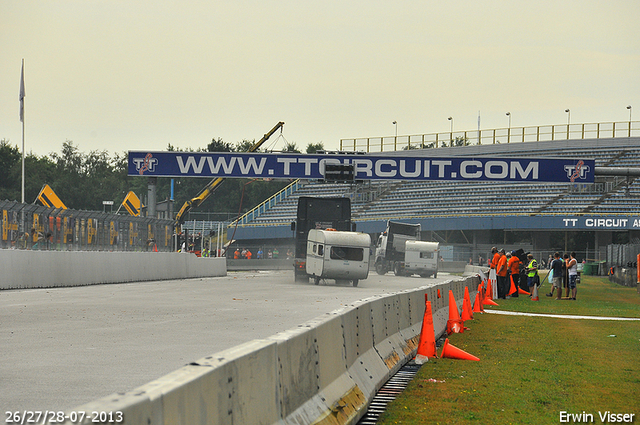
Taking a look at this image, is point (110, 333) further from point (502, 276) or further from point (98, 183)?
point (98, 183)

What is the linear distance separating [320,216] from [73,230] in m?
14.1

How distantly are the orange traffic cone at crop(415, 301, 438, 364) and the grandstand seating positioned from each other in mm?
56103

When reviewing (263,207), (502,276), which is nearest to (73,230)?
(502,276)

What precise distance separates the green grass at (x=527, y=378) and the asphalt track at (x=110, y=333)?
284 cm

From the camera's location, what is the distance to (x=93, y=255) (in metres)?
27.5

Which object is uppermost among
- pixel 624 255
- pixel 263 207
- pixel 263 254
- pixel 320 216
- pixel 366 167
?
pixel 366 167

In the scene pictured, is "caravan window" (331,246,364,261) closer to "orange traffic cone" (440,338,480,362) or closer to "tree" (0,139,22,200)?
"orange traffic cone" (440,338,480,362)

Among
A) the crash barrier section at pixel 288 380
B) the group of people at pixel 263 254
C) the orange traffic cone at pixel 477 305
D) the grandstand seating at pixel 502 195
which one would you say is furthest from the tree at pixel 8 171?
the crash barrier section at pixel 288 380

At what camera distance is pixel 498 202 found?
7106cm

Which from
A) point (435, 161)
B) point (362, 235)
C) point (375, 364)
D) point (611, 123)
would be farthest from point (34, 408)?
point (611, 123)

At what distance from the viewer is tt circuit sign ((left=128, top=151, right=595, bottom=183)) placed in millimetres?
43031

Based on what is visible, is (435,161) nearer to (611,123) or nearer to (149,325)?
(149,325)

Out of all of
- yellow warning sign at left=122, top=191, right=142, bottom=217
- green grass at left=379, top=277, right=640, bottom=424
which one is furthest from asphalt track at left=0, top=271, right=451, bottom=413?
yellow warning sign at left=122, top=191, right=142, bottom=217

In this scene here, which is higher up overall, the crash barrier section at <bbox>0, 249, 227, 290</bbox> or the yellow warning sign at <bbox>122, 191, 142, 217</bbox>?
the yellow warning sign at <bbox>122, 191, 142, 217</bbox>
